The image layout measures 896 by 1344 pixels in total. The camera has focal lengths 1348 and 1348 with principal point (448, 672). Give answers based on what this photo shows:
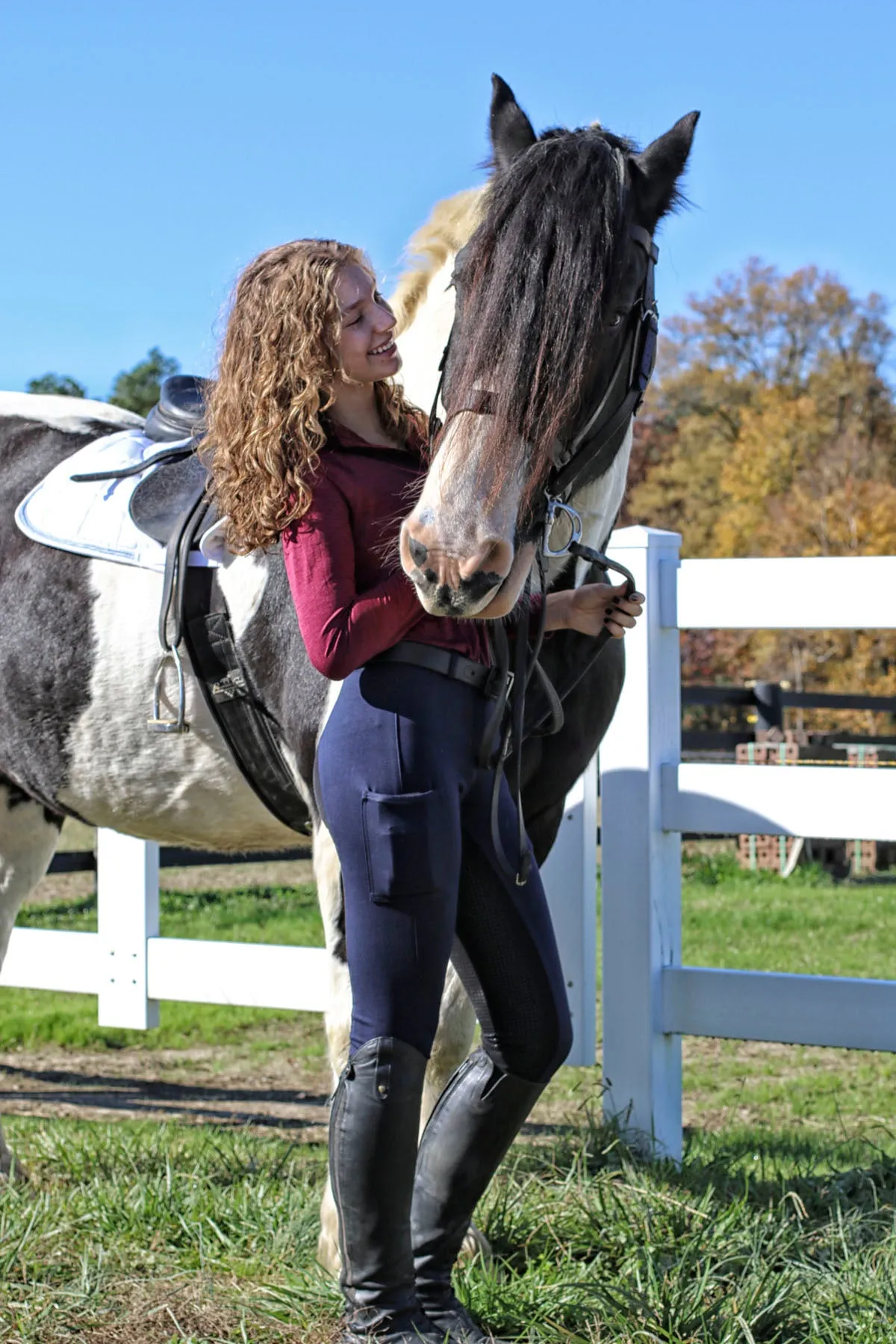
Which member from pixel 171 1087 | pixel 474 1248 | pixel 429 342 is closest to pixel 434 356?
pixel 429 342

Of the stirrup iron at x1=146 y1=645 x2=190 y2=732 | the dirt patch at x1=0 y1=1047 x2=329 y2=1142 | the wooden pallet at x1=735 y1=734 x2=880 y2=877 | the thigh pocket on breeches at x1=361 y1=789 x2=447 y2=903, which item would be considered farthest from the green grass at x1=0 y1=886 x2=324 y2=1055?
the wooden pallet at x1=735 y1=734 x2=880 y2=877

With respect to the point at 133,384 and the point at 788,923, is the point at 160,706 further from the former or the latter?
the point at 133,384

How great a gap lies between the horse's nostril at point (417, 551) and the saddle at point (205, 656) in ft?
4.13

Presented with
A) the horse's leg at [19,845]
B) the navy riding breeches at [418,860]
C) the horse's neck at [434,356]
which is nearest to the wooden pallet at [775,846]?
the horse's leg at [19,845]

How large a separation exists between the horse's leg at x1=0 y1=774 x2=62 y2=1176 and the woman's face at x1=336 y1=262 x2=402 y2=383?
2.20m

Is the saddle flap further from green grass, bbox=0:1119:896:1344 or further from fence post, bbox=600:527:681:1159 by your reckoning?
green grass, bbox=0:1119:896:1344

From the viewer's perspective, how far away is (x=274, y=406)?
85.8 inches

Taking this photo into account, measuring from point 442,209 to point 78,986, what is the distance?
3157mm

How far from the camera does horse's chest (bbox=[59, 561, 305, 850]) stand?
3291 millimetres

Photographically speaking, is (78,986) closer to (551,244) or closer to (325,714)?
(325,714)

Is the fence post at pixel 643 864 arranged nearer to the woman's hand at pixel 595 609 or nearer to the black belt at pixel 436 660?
the woman's hand at pixel 595 609

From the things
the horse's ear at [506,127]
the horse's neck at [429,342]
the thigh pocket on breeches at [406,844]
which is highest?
the horse's ear at [506,127]

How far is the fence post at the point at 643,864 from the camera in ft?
12.6

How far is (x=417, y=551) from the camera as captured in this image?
189 cm
